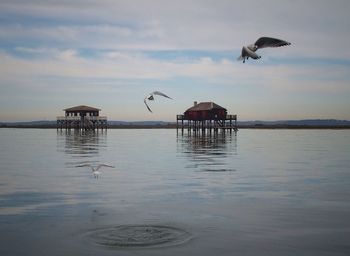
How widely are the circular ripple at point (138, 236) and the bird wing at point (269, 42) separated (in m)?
7.58

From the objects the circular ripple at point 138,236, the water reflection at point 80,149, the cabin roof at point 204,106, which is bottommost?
the circular ripple at point 138,236

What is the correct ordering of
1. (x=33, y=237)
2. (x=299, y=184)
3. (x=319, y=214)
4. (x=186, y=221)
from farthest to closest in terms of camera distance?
(x=299, y=184) → (x=319, y=214) → (x=186, y=221) → (x=33, y=237)

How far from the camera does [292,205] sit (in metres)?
19.3

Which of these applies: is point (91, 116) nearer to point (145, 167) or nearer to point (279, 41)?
point (145, 167)

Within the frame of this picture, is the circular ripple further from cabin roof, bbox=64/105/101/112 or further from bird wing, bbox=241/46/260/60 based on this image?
cabin roof, bbox=64/105/101/112

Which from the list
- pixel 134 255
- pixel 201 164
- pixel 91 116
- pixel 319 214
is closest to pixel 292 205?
pixel 319 214

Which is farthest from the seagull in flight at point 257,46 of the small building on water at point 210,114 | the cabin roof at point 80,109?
the cabin roof at point 80,109

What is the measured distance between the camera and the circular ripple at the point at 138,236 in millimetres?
13805

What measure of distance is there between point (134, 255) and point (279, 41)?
9611mm

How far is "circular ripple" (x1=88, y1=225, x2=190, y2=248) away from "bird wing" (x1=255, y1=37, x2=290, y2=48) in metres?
7.58

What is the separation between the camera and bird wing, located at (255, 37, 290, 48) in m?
18.3

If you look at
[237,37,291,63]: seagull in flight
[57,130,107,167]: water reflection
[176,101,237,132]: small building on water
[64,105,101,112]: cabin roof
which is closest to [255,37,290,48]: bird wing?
[237,37,291,63]: seagull in flight

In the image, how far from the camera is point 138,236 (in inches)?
574

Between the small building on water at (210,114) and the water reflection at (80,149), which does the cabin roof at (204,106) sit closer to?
the small building on water at (210,114)
